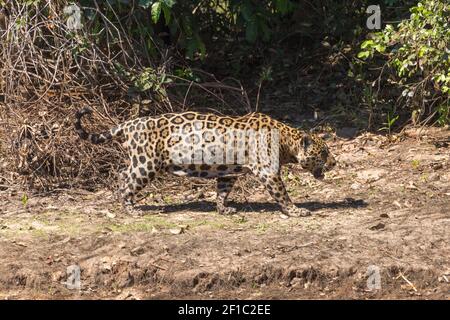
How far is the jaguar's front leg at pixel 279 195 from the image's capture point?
9.64m

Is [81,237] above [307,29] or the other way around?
the other way around

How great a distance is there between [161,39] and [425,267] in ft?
16.7

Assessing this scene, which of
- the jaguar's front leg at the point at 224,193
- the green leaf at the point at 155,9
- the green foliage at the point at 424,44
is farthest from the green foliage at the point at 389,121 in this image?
the green leaf at the point at 155,9

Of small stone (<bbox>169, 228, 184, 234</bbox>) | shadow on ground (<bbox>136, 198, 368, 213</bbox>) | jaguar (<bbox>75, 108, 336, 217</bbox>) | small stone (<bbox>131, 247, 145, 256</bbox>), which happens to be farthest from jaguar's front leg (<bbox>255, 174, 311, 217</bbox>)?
small stone (<bbox>131, 247, 145, 256</bbox>)

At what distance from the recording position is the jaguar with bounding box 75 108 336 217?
9.68 metres

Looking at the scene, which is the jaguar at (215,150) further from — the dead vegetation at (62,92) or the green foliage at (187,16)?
the green foliage at (187,16)

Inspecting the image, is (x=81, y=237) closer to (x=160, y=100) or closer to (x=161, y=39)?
(x=160, y=100)

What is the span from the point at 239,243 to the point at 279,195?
102 centimetres

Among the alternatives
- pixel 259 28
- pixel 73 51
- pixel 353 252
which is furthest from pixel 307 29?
pixel 353 252

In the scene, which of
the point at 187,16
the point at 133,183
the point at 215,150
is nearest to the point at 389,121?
the point at 187,16

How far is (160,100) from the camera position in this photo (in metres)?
11.5

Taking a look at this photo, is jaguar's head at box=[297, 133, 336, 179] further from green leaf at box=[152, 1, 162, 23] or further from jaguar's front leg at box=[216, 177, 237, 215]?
green leaf at box=[152, 1, 162, 23]

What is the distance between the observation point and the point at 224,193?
33.0 feet

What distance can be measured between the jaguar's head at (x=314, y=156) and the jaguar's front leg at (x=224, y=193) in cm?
74
